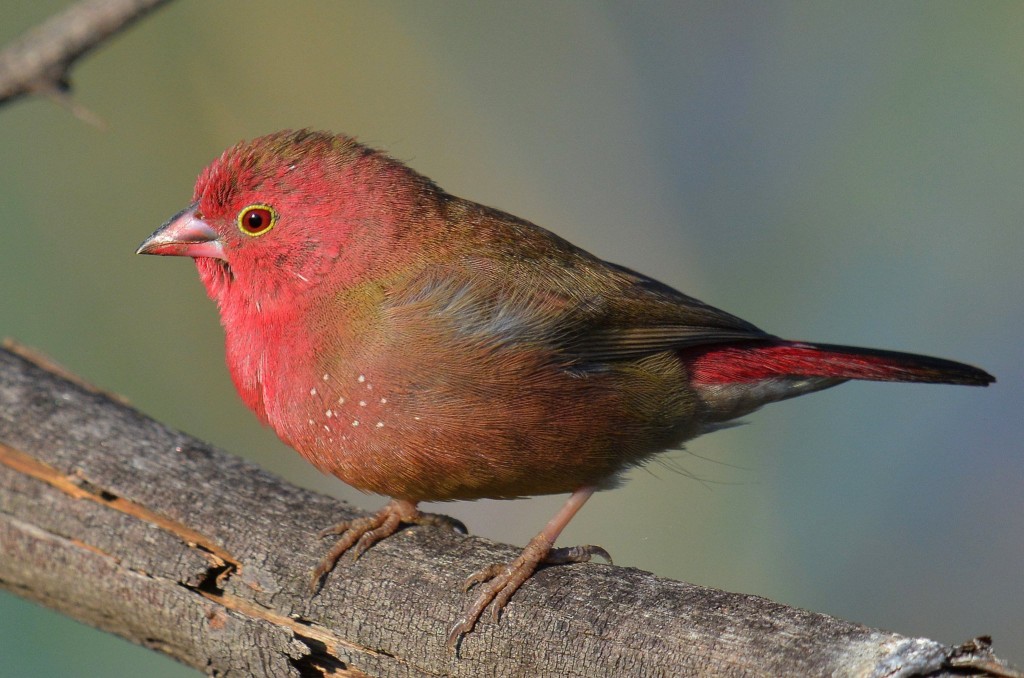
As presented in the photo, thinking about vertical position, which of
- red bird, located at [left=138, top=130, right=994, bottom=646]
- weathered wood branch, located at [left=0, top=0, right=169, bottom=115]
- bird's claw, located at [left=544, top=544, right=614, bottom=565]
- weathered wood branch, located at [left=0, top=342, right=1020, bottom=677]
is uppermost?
weathered wood branch, located at [left=0, top=0, right=169, bottom=115]

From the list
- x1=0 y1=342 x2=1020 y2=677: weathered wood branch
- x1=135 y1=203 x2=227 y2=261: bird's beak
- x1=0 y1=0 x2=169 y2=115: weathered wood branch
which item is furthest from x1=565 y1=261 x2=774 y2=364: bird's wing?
x1=0 y1=0 x2=169 y2=115: weathered wood branch

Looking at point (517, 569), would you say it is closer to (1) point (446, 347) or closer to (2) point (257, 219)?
(1) point (446, 347)

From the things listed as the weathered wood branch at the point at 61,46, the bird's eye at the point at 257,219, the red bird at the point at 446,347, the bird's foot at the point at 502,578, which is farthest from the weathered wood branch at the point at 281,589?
the weathered wood branch at the point at 61,46

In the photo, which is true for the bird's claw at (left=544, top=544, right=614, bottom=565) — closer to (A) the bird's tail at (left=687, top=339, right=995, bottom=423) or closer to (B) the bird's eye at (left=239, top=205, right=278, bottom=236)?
(A) the bird's tail at (left=687, top=339, right=995, bottom=423)

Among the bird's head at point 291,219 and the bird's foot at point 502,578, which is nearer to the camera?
the bird's foot at point 502,578

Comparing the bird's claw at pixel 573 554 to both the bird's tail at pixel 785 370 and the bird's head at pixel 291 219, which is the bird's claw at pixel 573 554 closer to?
the bird's tail at pixel 785 370
